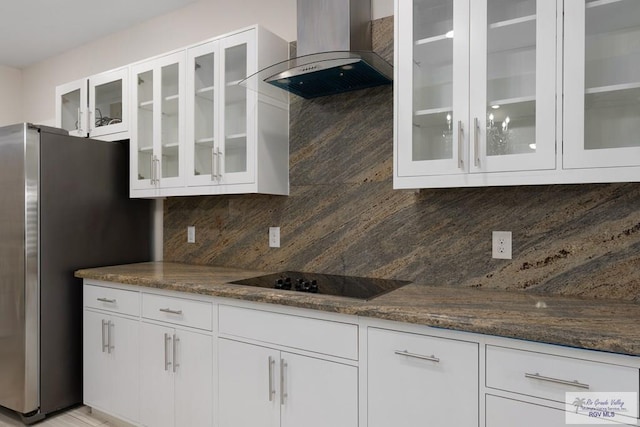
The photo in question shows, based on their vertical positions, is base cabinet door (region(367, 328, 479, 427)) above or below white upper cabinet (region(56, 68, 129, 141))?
below

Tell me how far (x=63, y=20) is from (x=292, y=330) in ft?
10.3

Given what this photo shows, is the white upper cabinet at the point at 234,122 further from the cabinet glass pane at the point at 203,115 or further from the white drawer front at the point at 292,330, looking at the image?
the white drawer front at the point at 292,330

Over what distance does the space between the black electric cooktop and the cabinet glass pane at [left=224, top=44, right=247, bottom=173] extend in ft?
2.14

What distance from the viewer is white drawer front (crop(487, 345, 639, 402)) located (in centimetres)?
117

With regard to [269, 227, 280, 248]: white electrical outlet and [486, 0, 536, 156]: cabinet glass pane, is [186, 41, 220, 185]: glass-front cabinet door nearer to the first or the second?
[269, 227, 280, 248]: white electrical outlet

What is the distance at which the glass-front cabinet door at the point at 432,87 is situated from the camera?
1.69m

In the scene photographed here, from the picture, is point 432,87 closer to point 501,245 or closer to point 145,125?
point 501,245

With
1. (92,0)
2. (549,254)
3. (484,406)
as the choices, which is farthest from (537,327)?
(92,0)

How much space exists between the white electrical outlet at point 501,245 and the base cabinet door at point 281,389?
86 cm

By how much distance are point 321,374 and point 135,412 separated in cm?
127

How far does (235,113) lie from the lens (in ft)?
7.80

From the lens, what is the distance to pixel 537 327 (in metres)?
1.27

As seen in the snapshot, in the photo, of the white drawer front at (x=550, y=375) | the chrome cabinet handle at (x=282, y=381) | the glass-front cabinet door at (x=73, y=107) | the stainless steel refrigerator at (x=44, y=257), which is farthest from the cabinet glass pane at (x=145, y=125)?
the white drawer front at (x=550, y=375)

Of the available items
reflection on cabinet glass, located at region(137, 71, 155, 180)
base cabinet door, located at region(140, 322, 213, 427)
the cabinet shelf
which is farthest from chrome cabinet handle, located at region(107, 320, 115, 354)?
the cabinet shelf
